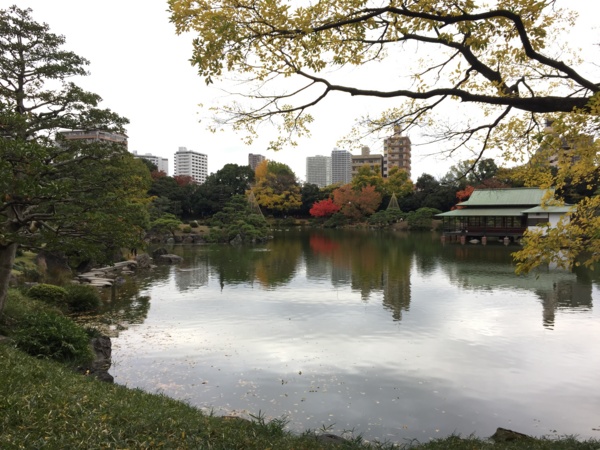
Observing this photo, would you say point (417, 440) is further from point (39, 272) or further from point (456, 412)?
point (39, 272)

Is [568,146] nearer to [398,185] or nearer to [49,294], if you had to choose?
[49,294]

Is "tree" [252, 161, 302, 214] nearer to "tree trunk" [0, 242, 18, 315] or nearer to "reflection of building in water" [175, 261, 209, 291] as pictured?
"reflection of building in water" [175, 261, 209, 291]

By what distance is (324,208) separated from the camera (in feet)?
167

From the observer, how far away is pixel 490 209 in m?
33.9

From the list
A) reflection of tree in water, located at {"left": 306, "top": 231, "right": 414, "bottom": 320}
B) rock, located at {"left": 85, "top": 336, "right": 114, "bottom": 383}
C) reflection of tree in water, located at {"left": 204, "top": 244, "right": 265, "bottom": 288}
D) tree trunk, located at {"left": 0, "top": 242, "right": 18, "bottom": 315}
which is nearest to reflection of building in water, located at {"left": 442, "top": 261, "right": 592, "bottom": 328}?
reflection of tree in water, located at {"left": 306, "top": 231, "right": 414, "bottom": 320}

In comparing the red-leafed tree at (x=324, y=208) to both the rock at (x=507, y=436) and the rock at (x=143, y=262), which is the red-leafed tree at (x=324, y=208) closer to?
the rock at (x=143, y=262)

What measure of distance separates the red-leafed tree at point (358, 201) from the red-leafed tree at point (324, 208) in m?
Result: 1.38

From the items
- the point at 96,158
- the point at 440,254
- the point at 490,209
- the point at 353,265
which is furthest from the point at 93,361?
the point at 490,209

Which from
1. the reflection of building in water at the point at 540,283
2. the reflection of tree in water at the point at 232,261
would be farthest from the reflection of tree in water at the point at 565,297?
the reflection of tree in water at the point at 232,261

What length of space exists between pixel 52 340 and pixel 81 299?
4885mm

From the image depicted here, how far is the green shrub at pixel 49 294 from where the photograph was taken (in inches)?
391

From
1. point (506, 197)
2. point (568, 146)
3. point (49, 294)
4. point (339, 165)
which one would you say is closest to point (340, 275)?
point (49, 294)

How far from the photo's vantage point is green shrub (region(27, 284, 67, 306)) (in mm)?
9930

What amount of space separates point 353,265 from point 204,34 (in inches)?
650
